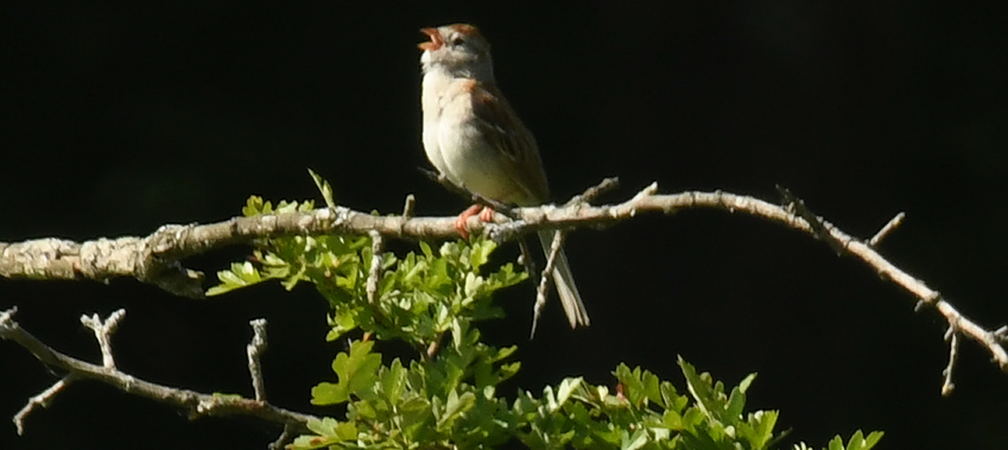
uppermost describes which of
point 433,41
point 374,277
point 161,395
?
point 433,41

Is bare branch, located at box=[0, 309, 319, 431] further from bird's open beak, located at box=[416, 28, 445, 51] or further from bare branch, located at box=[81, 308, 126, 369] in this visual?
bird's open beak, located at box=[416, 28, 445, 51]

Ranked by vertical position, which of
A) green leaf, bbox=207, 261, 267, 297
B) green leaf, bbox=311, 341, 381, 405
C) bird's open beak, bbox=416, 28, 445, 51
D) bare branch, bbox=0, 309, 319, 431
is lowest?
bare branch, bbox=0, 309, 319, 431

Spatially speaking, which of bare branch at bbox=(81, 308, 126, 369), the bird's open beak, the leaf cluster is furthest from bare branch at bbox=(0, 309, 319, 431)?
the bird's open beak

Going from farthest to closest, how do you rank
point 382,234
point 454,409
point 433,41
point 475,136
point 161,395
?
point 433,41, point 475,136, point 382,234, point 161,395, point 454,409

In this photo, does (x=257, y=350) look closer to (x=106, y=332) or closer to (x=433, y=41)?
(x=106, y=332)

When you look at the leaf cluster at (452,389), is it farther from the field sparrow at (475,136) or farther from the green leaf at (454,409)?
the field sparrow at (475,136)

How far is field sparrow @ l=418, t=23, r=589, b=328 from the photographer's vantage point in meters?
4.36

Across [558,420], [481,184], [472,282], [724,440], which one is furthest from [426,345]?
[481,184]

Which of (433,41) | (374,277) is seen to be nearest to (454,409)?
(374,277)

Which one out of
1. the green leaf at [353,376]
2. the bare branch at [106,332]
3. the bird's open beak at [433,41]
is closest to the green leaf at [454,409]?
the green leaf at [353,376]

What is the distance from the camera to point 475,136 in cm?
441

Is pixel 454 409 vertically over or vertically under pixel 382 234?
under

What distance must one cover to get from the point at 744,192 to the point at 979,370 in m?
1.41

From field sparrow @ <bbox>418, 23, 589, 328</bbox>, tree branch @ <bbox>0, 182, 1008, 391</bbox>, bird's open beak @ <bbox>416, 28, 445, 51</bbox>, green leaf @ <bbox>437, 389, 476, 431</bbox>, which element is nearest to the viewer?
tree branch @ <bbox>0, 182, 1008, 391</bbox>
